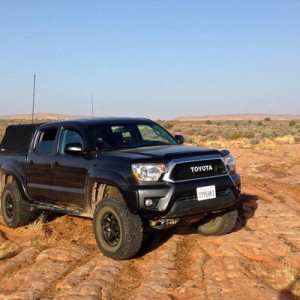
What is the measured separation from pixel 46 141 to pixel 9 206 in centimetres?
166

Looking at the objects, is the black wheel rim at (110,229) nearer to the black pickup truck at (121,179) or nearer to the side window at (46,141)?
the black pickup truck at (121,179)

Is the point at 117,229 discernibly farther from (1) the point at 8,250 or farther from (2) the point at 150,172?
(1) the point at 8,250

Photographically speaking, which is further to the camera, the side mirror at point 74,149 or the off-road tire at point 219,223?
the off-road tire at point 219,223

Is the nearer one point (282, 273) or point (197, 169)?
point (282, 273)

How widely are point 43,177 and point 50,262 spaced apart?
194 centimetres

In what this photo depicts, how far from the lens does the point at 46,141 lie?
8.02 m

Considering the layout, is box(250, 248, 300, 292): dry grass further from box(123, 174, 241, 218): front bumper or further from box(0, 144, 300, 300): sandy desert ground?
box(123, 174, 241, 218): front bumper

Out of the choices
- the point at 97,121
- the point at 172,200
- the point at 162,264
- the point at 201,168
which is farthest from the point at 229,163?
the point at 97,121

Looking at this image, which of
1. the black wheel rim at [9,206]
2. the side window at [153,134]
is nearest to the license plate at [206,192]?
the side window at [153,134]

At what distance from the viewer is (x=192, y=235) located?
753cm

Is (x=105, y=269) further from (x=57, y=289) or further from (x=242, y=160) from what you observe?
(x=242, y=160)

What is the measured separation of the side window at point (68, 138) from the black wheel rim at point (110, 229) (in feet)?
4.73

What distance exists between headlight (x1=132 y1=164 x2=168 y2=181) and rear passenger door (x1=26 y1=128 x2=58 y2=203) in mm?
2077

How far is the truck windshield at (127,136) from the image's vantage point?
7043mm
